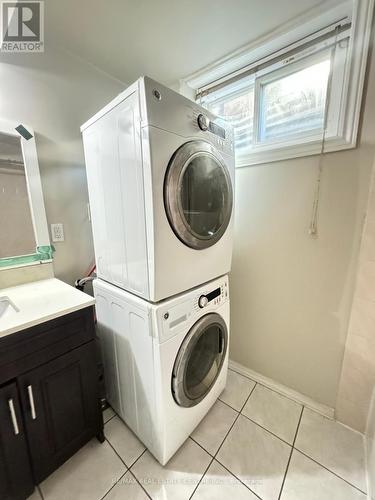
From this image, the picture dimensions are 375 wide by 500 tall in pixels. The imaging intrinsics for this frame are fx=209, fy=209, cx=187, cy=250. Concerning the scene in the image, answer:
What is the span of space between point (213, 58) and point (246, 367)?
7.66ft

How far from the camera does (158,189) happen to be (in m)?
0.85

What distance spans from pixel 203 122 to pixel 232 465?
1.78 m

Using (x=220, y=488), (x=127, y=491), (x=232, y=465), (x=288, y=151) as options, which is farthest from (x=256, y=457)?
(x=288, y=151)

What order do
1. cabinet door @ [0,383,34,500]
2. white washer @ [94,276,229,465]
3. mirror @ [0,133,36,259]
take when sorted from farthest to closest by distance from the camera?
mirror @ [0,133,36,259], white washer @ [94,276,229,465], cabinet door @ [0,383,34,500]

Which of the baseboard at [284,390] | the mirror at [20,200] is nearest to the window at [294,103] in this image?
the mirror at [20,200]

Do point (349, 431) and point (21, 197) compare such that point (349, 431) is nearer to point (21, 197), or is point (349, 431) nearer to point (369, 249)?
point (369, 249)

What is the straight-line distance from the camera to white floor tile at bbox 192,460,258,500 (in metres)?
0.99

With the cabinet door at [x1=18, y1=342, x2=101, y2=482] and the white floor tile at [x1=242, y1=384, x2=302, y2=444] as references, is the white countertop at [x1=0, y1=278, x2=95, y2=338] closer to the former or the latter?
the cabinet door at [x1=18, y1=342, x2=101, y2=482]

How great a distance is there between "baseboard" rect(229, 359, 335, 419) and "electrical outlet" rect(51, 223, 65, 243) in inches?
66.6

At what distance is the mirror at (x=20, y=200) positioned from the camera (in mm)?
1200

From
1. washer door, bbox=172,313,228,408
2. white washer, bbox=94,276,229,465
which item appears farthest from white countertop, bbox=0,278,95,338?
washer door, bbox=172,313,228,408

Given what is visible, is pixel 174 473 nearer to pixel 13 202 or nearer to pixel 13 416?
pixel 13 416

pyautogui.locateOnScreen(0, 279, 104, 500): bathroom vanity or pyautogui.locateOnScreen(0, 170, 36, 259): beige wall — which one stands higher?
pyautogui.locateOnScreen(0, 170, 36, 259): beige wall

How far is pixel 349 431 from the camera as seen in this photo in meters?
1.28
